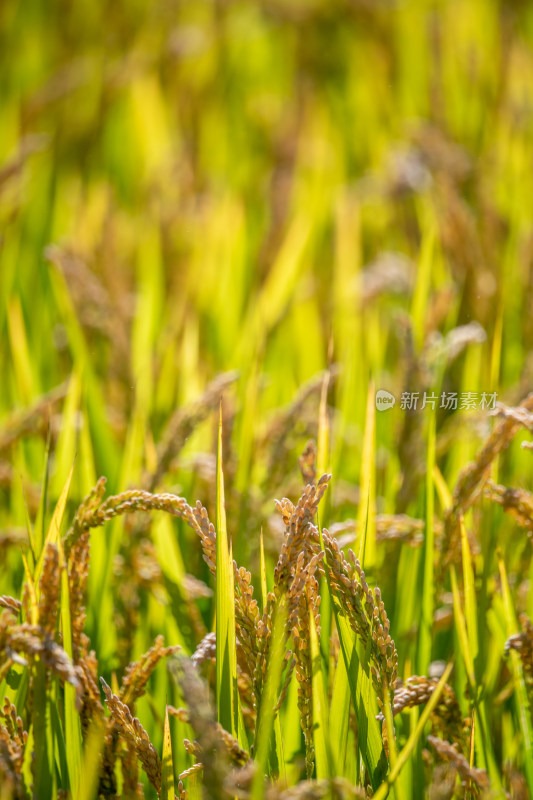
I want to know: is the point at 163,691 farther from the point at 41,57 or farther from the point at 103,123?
the point at 41,57

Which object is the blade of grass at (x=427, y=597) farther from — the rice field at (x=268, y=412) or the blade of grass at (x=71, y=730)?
the blade of grass at (x=71, y=730)

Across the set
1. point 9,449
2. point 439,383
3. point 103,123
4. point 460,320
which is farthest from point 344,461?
point 103,123

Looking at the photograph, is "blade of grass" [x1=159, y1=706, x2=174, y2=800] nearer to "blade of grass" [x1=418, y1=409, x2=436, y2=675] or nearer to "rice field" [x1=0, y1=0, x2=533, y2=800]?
"rice field" [x1=0, y1=0, x2=533, y2=800]

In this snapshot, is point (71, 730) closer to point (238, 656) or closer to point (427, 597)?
point (238, 656)

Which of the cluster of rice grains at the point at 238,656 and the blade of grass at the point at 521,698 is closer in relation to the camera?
the cluster of rice grains at the point at 238,656
